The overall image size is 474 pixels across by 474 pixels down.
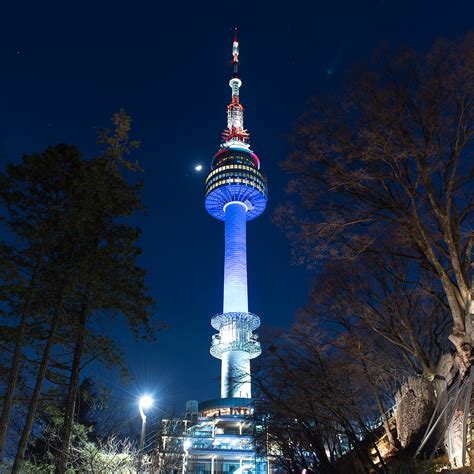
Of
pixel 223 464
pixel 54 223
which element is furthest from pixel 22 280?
pixel 223 464

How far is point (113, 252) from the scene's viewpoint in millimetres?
13586

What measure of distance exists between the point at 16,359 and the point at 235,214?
6233cm

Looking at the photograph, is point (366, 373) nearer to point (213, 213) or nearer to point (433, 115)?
point (433, 115)

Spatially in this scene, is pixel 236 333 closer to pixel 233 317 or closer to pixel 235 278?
pixel 233 317

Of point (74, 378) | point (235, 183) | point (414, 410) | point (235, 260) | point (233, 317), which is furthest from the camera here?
point (235, 183)

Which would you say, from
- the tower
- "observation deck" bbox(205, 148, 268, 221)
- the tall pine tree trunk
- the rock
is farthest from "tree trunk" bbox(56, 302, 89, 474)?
"observation deck" bbox(205, 148, 268, 221)

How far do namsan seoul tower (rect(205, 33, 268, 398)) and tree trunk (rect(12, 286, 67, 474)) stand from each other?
4899 centimetres

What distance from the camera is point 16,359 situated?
10711 millimetres

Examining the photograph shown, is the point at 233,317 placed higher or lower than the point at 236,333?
higher

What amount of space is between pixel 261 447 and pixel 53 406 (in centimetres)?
908

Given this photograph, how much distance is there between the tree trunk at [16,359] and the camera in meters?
10.1

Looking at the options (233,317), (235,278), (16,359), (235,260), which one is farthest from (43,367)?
(235,260)

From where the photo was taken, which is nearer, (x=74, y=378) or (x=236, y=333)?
(x=74, y=378)

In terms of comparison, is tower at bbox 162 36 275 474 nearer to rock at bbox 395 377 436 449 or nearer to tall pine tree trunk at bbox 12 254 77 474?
rock at bbox 395 377 436 449
